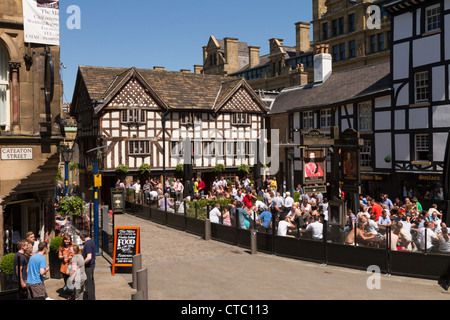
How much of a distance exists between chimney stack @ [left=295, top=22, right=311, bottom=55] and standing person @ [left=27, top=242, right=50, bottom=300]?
59928 mm

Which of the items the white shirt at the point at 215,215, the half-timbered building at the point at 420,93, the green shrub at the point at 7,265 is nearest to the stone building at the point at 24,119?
the green shrub at the point at 7,265

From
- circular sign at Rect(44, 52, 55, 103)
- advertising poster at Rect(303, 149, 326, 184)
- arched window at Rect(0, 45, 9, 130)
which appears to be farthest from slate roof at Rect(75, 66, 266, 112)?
arched window at Rect(0, 45, 9, 130)

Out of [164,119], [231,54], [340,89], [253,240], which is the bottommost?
[253,240]

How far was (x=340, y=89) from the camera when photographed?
36.6 metres

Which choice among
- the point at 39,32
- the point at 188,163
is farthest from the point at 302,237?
the point at 188,163

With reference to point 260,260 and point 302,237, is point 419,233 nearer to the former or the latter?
point 302,237

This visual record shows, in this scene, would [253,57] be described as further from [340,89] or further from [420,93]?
[420,93]

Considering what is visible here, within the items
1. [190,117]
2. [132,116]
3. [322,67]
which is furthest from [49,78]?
[322,67]

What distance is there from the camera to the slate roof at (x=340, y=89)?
3300 cm

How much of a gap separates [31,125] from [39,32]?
2.80 meters

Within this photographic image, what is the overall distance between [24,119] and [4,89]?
104 centimetres

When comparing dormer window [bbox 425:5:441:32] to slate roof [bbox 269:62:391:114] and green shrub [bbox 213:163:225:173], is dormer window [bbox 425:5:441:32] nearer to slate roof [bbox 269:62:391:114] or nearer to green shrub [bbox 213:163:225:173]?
slate roof [bbox 269:62:391:114]

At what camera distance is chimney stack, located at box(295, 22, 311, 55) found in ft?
219

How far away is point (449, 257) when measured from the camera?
44.7 ft
